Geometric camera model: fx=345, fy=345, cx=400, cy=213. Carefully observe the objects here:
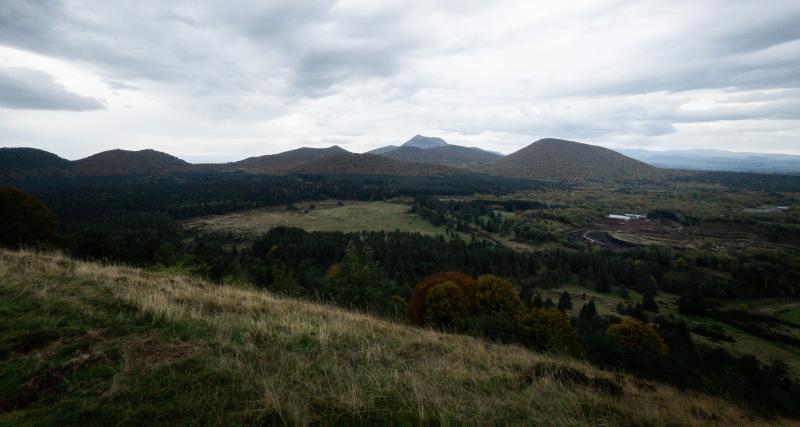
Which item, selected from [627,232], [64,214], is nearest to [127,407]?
[627,232]

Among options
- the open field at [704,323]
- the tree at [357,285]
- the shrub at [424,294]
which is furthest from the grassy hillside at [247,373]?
the open field at [704,323]

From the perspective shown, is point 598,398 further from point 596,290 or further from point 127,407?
point 596,290

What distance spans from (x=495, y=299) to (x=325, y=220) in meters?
105

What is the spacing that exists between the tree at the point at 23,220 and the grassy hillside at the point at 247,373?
27179 mm

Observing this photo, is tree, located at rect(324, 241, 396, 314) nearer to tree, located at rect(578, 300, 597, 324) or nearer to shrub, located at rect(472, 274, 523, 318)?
shrub, located at rect(472, 274, 523, 318)

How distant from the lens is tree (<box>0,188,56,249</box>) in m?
27.0

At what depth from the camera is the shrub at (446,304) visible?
29.0 m

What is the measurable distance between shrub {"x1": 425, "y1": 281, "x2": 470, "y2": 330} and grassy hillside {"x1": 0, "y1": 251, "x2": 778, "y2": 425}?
68.0ft

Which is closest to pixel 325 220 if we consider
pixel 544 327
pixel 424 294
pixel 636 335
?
pixel 424 294

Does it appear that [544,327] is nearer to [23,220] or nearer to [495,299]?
[495,299]

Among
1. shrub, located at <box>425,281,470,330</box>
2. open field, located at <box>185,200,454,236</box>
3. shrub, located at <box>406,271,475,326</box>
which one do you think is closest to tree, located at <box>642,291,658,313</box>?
shrub, located at <box>406,271,475,326</box>

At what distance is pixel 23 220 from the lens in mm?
29344

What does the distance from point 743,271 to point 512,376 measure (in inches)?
3925

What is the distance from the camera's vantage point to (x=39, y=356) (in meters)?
5.09
